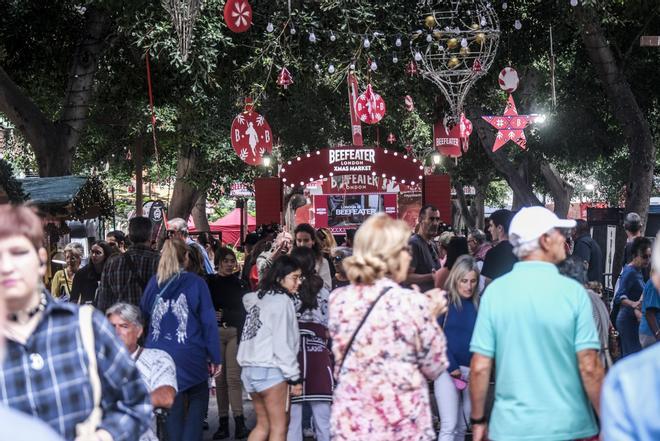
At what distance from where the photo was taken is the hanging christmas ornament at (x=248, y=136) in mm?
15852

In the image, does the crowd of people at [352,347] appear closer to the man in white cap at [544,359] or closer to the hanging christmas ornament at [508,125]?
the man in white cap at [544,359]

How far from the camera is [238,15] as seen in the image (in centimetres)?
1163

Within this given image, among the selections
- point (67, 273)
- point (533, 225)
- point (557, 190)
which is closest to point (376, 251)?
point (533, 225)

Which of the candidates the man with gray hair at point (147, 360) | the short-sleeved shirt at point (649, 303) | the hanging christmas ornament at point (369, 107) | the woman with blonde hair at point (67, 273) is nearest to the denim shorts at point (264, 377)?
the man with gray hair at point (147, 360)

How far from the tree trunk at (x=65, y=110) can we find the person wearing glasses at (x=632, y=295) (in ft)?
27.4

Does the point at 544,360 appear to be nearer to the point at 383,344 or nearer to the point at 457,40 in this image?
the point at 383,344

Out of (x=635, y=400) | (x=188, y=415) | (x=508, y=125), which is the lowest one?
(x=188, y=415)

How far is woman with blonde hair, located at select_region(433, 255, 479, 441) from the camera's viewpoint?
7730mm

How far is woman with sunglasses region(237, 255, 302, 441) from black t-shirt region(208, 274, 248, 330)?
7.30ft

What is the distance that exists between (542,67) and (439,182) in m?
11.2

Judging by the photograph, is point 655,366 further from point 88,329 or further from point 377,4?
point 377,4

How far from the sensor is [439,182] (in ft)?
54.0

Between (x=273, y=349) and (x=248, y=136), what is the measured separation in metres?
8.95

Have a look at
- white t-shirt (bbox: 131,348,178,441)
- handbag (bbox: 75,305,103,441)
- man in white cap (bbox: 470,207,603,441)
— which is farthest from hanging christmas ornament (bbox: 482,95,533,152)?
handbag (bbox: 75,305,103,441)
